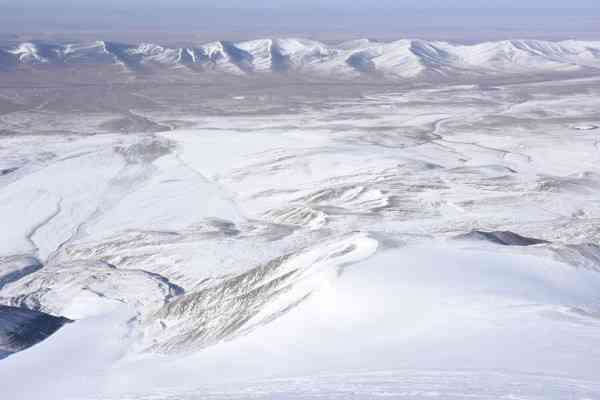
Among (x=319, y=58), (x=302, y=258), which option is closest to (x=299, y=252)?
(x=302, y=258)

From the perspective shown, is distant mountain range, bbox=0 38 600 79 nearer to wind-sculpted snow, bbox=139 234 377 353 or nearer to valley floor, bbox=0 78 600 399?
valley floor, bbox=0 78 600 399

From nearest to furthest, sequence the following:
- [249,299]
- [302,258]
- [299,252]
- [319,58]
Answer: [249,299] → [302,258] → [299,252] → [319,58]

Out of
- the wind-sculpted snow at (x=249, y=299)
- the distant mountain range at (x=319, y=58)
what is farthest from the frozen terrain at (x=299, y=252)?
the distant mountain range at (x=319, y=58)

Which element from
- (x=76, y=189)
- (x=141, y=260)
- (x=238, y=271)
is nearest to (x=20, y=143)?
(x=76, y=189)

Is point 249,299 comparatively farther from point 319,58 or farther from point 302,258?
point 319,58

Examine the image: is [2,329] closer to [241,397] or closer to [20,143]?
[241,397]

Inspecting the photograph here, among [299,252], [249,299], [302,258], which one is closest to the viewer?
[249,299]

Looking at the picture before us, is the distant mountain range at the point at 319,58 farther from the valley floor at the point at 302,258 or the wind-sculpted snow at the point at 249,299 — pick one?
the wind-sculpted snow at the point at 249,299
